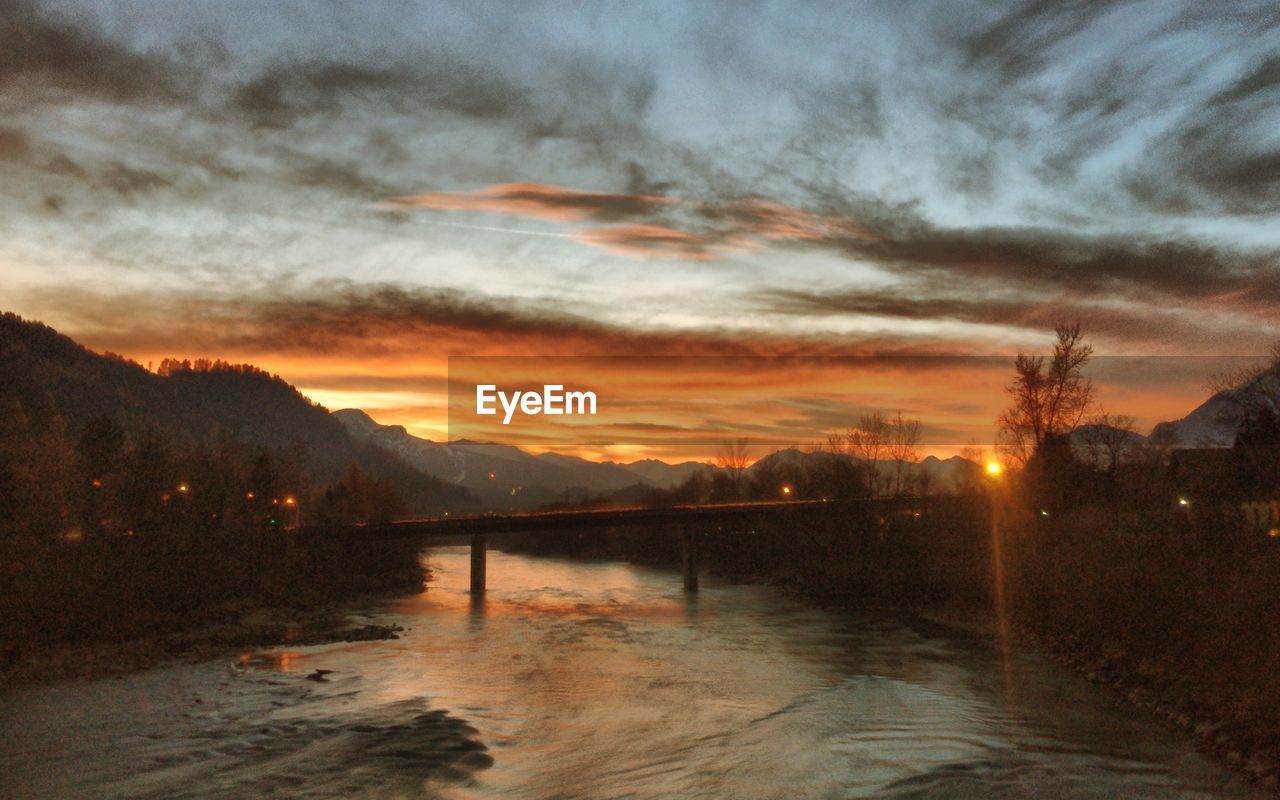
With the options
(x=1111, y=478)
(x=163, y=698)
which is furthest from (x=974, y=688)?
(x=1111, y=478)

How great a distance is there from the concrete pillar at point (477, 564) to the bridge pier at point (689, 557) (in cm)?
1889

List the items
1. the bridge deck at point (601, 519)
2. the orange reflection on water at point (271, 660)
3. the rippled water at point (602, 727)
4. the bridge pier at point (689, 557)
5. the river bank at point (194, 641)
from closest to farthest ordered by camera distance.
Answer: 1. the rippled water at point (602, 727)
2. the river bank at point (194, 641)
3. the orange reflection on water at point (271, 660)
4. the bridge deck at point (601, 519)
5. the bridge pier at point (689, 557)

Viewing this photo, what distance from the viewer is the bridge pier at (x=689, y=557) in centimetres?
9011

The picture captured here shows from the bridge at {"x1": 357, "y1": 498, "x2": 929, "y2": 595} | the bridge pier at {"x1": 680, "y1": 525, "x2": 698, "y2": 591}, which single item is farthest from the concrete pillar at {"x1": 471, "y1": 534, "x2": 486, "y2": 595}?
the bridge pier at {"x1": 680, "y1": 525, "x2": 698, "y2": 591}

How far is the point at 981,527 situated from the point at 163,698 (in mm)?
50248

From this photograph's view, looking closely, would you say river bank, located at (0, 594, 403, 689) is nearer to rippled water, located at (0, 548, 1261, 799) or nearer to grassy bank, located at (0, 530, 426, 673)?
grassy bank, located at (0, 530, 426, 673)

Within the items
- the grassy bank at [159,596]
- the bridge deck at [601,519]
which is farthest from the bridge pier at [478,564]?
the grassy bank at [159,596]

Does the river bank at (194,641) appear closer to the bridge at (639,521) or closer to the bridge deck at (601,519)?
the bridge at (639,521)

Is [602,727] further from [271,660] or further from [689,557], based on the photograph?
[689,557]

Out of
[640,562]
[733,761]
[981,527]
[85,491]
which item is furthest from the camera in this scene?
[640,562]

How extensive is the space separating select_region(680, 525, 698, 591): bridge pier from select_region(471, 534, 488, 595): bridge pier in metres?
18.9

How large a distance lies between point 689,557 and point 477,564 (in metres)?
20.2

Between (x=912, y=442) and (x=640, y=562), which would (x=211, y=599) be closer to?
(x=912, y=442)

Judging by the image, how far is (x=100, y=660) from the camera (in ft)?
125
